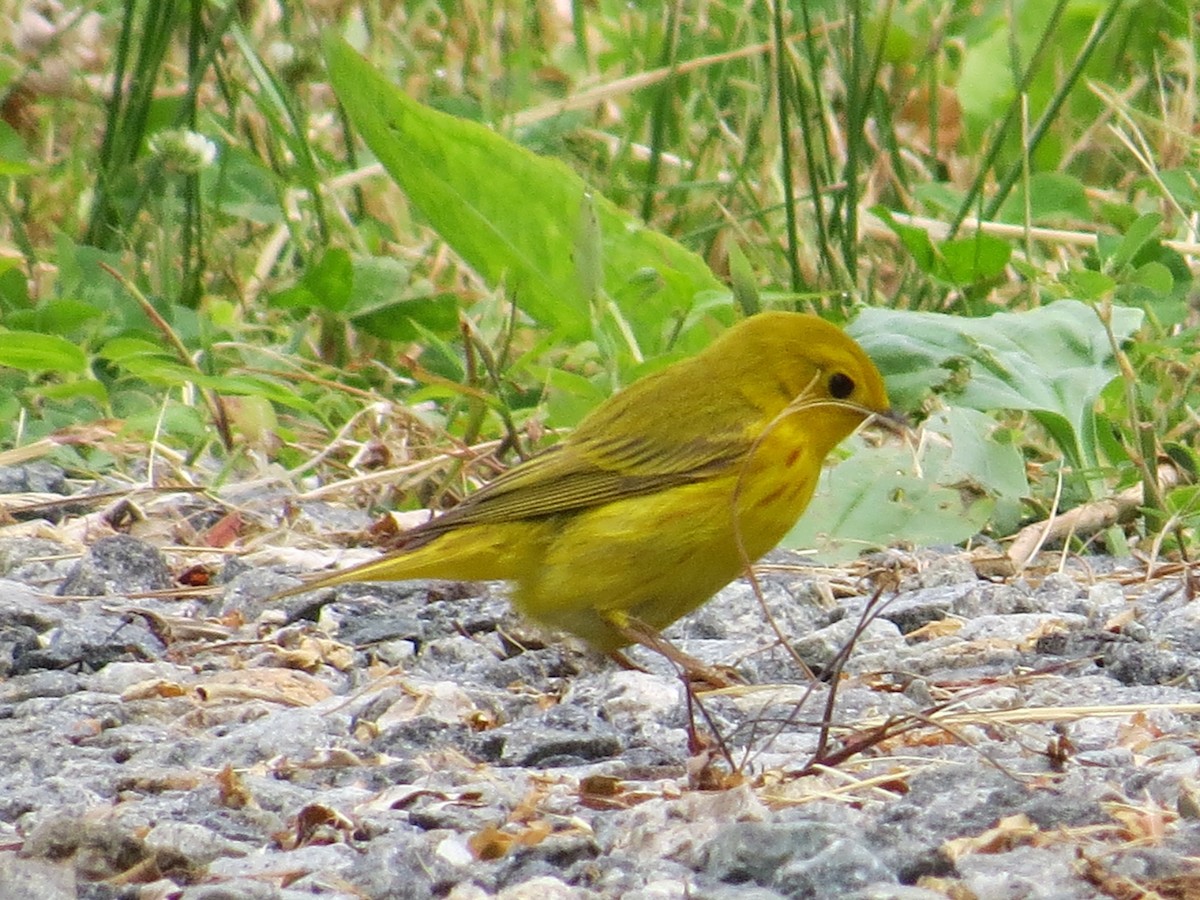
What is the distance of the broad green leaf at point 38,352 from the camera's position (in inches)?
203

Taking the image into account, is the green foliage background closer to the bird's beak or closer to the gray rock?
the bird's beak

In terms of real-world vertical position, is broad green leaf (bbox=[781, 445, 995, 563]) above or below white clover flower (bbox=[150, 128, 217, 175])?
below

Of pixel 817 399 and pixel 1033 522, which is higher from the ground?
pixel 817 399

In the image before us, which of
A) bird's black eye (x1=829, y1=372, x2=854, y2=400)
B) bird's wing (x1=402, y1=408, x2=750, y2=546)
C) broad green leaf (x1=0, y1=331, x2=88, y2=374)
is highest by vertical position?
bird's black eye (x1=829, y1=372, x2=854, y2=400)

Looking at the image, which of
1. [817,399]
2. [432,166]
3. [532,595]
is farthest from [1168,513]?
[432,166]

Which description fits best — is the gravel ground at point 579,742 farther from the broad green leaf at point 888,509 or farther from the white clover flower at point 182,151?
the white clover flower at point 182,151

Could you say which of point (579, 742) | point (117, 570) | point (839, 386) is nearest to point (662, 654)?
point (579, 742)

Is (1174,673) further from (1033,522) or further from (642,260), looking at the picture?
(642,260)

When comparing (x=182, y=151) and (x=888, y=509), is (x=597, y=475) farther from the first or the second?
(x=182, y=151)

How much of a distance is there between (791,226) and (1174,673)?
2.45m

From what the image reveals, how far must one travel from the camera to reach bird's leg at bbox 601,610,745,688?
3520 mm

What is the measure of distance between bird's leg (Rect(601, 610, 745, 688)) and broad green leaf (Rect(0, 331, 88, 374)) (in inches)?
77.2

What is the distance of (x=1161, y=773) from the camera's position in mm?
2623

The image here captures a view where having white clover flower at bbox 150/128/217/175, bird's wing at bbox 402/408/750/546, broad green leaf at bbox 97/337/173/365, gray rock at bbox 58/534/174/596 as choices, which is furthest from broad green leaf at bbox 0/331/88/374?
bird's wing at bbox 402/408/750/546
